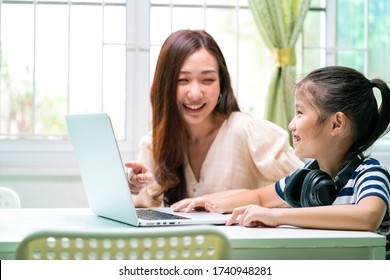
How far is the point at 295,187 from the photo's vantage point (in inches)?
65.1

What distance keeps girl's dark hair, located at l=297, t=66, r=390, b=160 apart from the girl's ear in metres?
0.01

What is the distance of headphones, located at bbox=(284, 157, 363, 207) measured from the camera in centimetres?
154

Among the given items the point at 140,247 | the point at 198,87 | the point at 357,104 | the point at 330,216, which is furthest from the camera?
the point at 198,87

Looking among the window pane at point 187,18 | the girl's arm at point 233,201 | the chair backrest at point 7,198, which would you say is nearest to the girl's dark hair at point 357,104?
the girl's arm at point 233,201

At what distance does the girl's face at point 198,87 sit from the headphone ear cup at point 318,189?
2.52 feet

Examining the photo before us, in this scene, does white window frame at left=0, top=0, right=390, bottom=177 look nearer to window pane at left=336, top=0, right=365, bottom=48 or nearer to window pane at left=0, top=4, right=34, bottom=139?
window pane at left=0, top=4, right=34, bottom=139

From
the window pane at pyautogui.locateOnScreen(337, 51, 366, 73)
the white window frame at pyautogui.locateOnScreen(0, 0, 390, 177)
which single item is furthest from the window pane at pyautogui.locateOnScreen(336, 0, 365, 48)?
the white window frame at pyautogui.locateOnScreen(0, 0, 390, 177)

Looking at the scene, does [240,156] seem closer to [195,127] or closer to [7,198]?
[195,127]

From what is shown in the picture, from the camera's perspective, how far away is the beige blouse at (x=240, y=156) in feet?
7.34

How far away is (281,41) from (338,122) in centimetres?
166

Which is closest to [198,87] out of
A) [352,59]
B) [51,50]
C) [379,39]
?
[51,50]

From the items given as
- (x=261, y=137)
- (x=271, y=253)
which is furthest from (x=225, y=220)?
(x=261, y=137)

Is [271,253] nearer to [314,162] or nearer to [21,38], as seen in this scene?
[314,162]

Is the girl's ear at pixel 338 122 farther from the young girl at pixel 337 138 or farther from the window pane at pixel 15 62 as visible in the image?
the window pane at pixel 15 62
